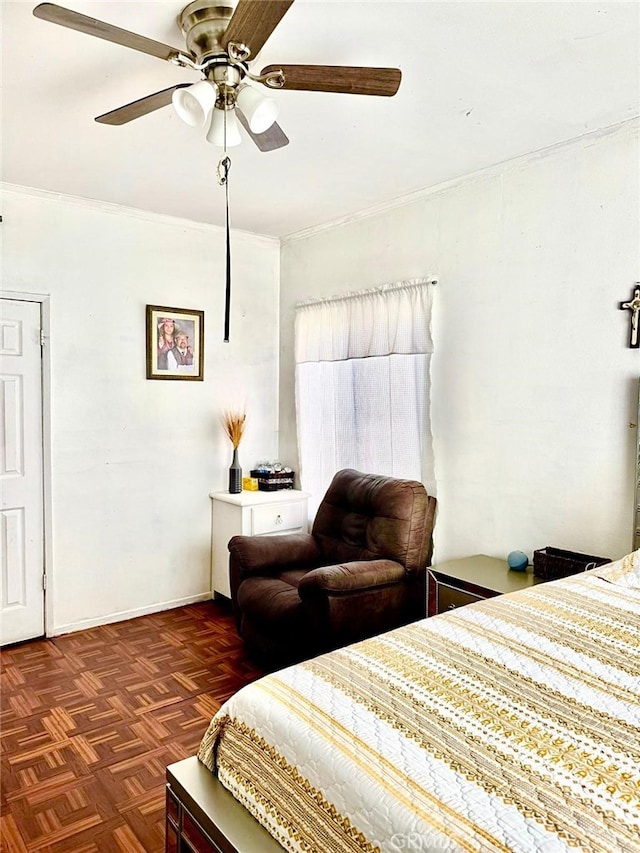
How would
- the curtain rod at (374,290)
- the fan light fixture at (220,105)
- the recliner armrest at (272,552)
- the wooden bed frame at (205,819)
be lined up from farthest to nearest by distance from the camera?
1. the curtain rod at (374,290)
2. the recliner armrest at (272,552)
3. the fan light fixture at (220,105)
4. the wooden bed frame at (205,819)

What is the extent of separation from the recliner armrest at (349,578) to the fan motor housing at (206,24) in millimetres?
1997

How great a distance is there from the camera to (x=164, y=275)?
393 cm

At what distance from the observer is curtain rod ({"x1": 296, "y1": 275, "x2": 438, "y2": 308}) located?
3362 mm

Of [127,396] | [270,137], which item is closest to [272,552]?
[127,396]

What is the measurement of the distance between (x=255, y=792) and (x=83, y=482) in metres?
2.70

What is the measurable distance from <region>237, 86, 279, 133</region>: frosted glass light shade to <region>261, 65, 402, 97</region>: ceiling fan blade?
0.17 ft

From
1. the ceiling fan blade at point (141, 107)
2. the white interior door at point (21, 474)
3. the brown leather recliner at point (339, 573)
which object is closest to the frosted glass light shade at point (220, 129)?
the ceiling fan blade at point (141, 107)

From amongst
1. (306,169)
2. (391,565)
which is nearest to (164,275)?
(306,169)

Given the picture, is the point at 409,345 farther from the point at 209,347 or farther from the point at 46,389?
the point at 46,389

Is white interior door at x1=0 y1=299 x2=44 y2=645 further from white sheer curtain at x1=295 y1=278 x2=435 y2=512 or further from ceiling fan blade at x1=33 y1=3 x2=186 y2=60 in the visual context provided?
ceiling fan blade at x1=33 y1=3 x2=186 y2=60

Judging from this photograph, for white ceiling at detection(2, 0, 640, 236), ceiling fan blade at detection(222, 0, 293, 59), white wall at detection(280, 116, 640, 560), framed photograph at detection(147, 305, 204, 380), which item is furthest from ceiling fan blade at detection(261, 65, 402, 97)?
framed photograph at detection(147, 305, 204, 380)

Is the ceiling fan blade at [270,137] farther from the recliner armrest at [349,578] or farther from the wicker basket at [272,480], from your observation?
the wicker basket at [272,480]

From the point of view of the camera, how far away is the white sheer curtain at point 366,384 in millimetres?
3410

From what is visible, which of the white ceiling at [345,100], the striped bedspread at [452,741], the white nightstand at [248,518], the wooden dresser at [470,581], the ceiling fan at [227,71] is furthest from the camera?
the white nightstand at [248,518]
